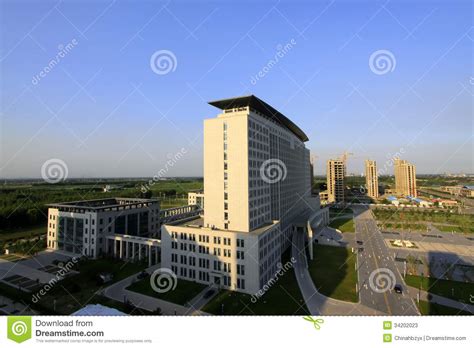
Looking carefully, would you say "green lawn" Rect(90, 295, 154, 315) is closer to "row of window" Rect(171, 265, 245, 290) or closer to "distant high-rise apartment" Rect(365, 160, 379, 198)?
"row of window" Rect(171, 265, 245, 290)

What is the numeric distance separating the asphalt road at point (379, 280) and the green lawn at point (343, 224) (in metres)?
5.28

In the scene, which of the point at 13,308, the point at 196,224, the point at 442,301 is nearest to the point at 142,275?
the point at 196,224

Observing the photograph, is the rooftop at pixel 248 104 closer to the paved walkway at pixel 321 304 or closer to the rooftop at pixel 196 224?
the rooftop at pixel 196 224

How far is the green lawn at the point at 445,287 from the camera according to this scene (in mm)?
19734

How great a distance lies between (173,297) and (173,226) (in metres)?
6.09

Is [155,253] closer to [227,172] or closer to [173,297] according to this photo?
[173,297]

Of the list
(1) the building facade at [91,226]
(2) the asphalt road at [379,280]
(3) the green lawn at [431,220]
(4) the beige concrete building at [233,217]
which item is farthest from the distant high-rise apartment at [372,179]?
(1) the building facade at [91,226]

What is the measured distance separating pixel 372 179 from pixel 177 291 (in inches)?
3430

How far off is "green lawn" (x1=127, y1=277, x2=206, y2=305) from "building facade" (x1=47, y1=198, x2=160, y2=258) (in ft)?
31.4

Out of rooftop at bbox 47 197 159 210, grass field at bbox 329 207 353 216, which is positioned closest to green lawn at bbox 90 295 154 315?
rooftop at bbox 47 197 159 210

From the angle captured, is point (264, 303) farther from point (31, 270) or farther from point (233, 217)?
point (31, 270)

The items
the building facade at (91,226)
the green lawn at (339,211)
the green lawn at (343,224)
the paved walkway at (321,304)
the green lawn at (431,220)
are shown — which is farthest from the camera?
the green lawn at (339,211)

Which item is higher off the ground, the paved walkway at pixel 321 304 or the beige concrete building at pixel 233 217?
the beige concrete building at pixel 233 217

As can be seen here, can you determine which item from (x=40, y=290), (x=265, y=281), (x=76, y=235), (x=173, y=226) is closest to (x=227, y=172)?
(x=173, y=226)
